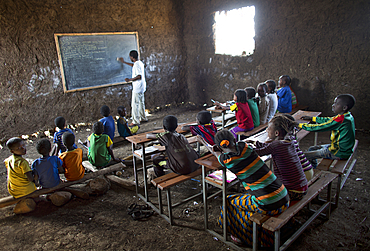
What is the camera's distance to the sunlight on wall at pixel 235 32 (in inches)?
270

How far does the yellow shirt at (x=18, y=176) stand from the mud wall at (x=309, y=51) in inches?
229

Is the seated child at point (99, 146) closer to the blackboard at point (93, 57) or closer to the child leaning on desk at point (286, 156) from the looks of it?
the child leaning on desk at point (286, 156)

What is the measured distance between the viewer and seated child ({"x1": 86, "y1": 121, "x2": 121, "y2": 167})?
12.0 feet

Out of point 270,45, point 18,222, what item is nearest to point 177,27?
point 270,45

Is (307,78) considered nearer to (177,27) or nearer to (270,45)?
(270,45)

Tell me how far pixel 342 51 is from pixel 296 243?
465 cm

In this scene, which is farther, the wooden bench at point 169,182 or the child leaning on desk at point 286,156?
the wooden bench at point 169,182

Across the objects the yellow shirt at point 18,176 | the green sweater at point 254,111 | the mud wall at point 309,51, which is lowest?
the yellow shirt at point 18,176

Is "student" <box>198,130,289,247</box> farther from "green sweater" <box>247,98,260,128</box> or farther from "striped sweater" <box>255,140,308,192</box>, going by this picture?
"green sweater" <box>247,98,260,128</box>

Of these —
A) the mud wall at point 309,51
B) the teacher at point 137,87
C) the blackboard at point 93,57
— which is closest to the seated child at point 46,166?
the teacher at point 137,87

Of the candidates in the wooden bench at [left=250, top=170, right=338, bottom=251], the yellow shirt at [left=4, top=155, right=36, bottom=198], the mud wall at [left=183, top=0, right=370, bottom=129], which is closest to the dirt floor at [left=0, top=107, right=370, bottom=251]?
the wooden bench at [left=250, top=170, right=338, bottom=251]

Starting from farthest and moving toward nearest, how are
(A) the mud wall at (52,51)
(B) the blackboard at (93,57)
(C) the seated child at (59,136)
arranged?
(B) the blackboard at (93,57) → (A) the mud wall at (52,51) → (C) the seated child at (59,136)

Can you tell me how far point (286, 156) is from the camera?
2170 mm

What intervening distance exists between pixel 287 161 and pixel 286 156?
0.05m
